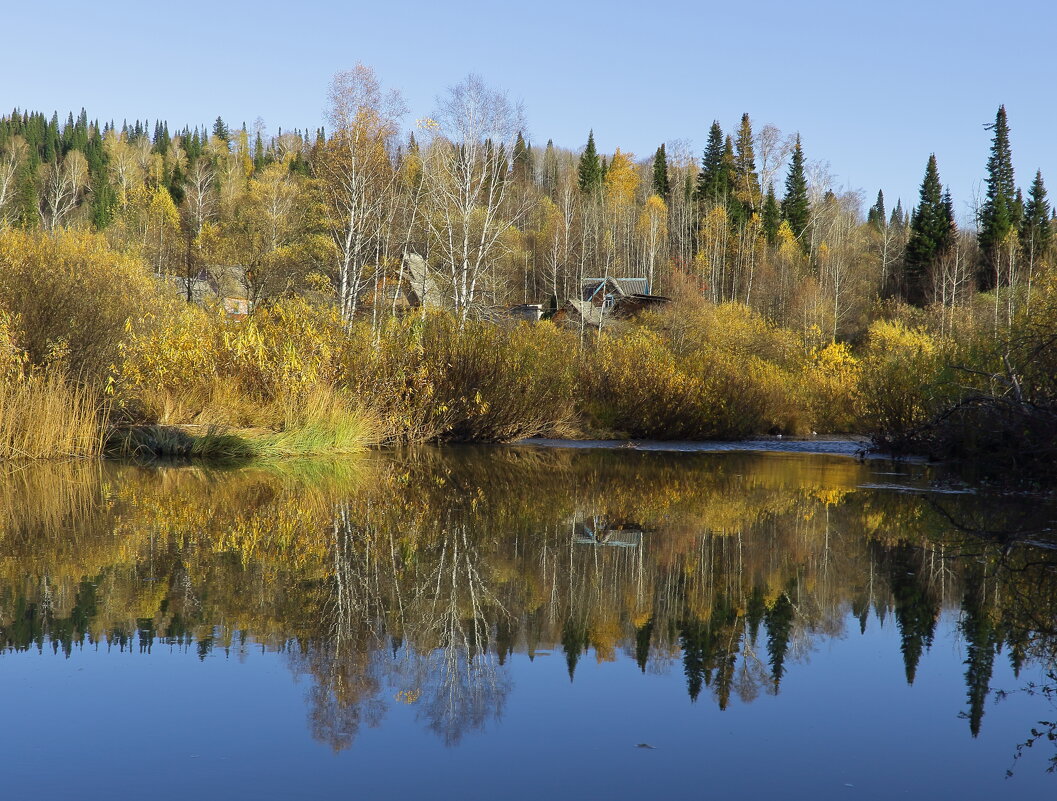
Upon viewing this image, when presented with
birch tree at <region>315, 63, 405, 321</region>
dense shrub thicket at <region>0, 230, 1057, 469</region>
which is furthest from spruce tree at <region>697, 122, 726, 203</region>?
dense shrub thicket at <region>0, 230, 1057, 469</region>

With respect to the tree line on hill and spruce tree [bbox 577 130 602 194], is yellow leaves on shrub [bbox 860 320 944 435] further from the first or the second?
spruce tree [bbox 577 130 602 194]

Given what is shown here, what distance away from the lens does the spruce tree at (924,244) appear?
55.2 meters

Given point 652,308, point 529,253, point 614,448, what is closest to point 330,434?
point 614,448

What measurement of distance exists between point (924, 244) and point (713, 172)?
710 inches

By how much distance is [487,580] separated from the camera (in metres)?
5.96

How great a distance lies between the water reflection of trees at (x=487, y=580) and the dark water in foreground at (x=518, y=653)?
0.08ft

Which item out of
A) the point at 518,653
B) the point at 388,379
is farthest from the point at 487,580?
the point at 388,379

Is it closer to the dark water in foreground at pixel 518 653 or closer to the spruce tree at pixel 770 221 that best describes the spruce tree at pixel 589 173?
the spruce tree at pixel 770 221

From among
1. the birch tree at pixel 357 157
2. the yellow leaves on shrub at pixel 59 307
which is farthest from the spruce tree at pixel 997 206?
the yellow leaves on shrub at pixel 59 307

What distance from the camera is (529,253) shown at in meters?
63.2

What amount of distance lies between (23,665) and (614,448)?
1376cm

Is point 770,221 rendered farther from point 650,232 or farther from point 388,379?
point 388,379

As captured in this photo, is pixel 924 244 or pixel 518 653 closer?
pixel 518 653

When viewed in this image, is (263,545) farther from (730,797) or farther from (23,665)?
(730,797)
